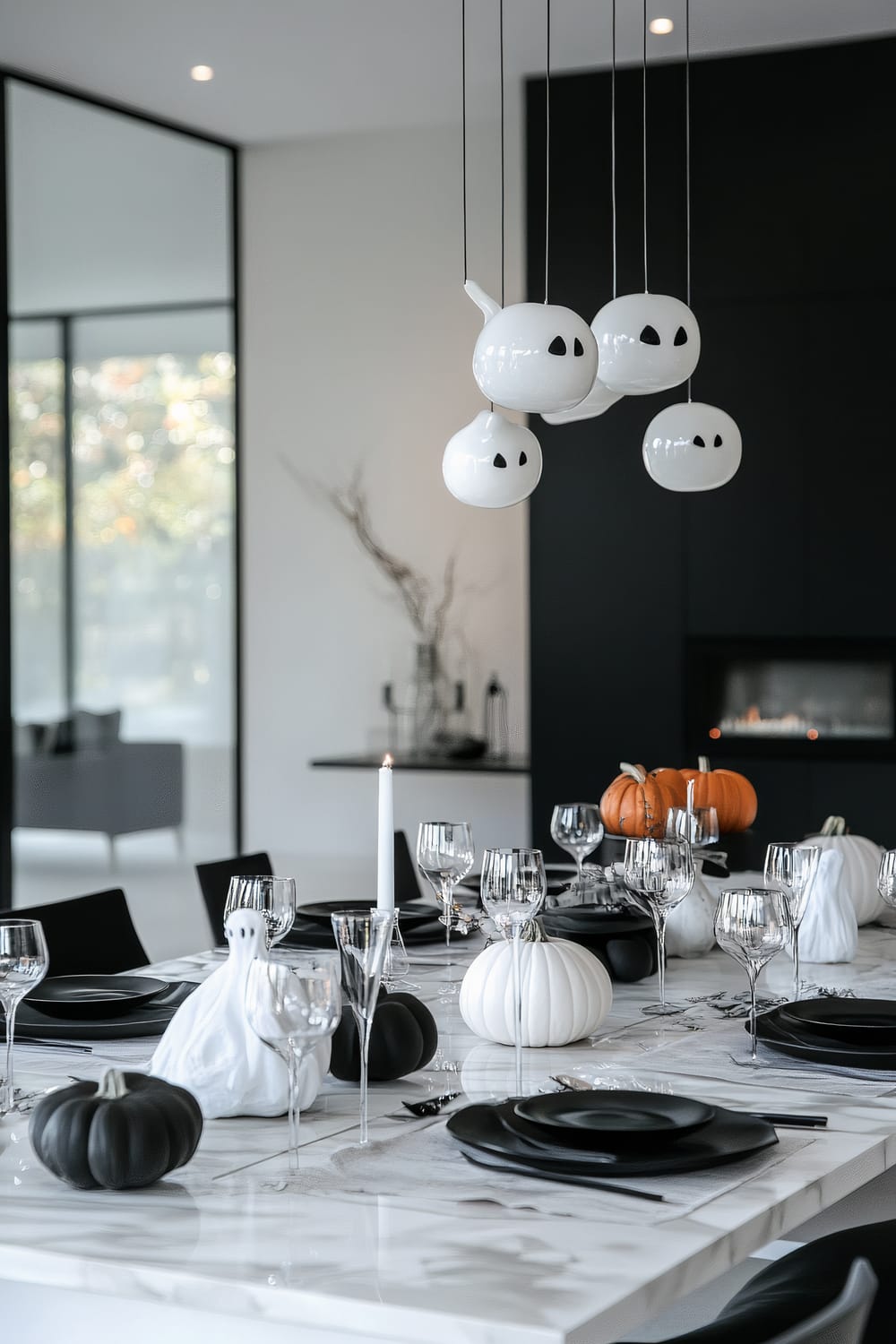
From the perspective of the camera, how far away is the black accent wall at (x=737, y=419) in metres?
5.75

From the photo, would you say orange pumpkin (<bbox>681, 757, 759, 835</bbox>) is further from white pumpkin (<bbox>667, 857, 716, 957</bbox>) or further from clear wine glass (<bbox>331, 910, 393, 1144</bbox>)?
clear wine glass (<bbox>331, 910, 393, 1144</bbox>)

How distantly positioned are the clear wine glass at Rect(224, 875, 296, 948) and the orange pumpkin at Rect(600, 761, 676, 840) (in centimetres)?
107

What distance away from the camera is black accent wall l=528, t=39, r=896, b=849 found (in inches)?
227

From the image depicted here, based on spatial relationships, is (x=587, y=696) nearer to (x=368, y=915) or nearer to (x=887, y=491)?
(x=887, y=491)

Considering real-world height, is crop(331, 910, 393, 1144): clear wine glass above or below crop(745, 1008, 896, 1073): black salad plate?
above

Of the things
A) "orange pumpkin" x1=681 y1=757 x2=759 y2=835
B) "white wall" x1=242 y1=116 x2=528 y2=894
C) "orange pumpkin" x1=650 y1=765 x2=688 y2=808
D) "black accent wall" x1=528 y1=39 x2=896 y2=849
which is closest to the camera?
"orange pumpkin" x1=650 y1=765 x2=688 y2=808

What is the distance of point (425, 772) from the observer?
713 cm

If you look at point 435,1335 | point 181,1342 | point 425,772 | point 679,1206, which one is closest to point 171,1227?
point 181,1342

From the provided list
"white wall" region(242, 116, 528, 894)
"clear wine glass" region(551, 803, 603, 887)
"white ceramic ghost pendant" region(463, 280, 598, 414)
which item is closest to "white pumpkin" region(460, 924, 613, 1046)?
"clear wine glass" region(551, 803, 603, 887)

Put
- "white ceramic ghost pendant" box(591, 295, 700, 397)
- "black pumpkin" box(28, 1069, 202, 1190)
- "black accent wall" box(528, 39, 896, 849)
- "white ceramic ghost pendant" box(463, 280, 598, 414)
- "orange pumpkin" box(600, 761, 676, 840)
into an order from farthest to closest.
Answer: "black accent wall" box(528, 39, 896, 849)
"orange pumpkin" box(600, 761, 676, 840)
"white ceramic ghost pendant" box(591, 295, 700, 397)
"white ceramic ghost pendant" box(463, 280, 598, 414)
"black pumpkin" box(28, 1069, 202, 1190)

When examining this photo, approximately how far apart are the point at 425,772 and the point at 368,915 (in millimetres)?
5445

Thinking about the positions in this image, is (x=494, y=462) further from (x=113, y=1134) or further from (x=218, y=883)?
(x=113, y=1134)

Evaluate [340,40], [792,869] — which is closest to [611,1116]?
[792,869]

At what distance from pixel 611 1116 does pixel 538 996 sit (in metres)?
0.43
